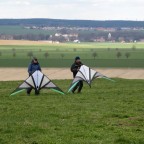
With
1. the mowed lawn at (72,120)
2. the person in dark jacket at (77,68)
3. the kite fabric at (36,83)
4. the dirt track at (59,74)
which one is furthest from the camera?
the dirt track at (59,74)

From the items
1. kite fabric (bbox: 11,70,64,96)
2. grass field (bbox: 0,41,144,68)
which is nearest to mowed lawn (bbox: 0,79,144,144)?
kite fabric (bbox: 11,70,64,96)

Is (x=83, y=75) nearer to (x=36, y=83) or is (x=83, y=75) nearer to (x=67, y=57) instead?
(x=36, y=83)

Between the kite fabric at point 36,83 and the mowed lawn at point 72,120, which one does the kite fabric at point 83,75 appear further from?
the mowed lawn at point 72,120

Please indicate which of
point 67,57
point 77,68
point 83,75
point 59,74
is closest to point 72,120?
point 77,68

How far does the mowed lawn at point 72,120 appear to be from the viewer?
1095 centimetres

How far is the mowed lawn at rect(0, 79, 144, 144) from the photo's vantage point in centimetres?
1095

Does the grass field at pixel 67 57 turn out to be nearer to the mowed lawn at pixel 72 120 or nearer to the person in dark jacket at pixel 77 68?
the person in dark jacket at pixel 77 68

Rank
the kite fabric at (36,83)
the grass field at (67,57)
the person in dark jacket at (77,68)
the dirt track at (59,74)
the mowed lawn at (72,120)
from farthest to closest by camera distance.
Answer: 1. the grass field at (67,57)
2. the dirt track at (59,74)
3. the person in dark jacket at (77,68)
4. the kite fabric at (36,83)
5. the mowed lawn at (72,120)

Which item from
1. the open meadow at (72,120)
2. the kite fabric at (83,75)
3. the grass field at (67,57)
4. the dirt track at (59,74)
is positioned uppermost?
the kite fabric at (83,75)

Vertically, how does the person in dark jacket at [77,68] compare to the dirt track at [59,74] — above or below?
above

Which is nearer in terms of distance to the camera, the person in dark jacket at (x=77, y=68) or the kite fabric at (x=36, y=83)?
the kite fabric at (x=36, y=83)

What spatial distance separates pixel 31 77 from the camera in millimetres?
22156

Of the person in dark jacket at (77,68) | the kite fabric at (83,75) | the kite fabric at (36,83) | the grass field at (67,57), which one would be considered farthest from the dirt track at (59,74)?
the kite fabric at (36,83)

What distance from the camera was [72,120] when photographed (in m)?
13.8
